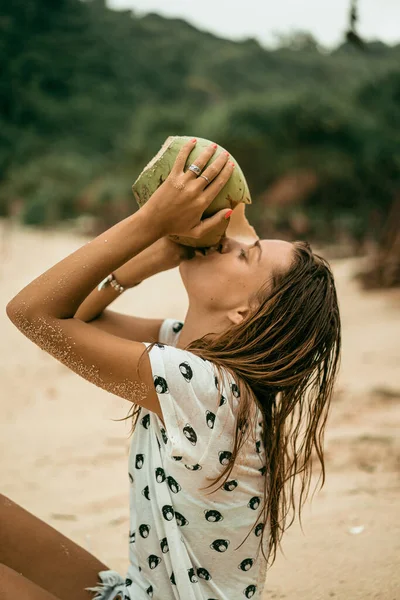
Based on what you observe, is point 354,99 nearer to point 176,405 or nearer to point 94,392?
point 94,392

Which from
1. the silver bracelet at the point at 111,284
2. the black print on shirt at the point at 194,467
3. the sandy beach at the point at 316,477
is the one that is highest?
the silver bracelet at the point at 111,284

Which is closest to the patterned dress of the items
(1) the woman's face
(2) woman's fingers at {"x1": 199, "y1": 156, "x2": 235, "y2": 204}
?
(1) the woman's face

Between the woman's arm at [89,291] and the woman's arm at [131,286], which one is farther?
the woman's arm at [131,286]

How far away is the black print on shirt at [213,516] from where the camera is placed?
160 centimetres

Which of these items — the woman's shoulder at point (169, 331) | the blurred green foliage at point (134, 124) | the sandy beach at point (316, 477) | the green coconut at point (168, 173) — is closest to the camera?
the green coconut at point (168, 173)

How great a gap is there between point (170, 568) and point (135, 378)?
1.66ft

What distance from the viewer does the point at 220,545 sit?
5.32ft

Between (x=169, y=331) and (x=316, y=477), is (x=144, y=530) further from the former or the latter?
(x=316, y=477)

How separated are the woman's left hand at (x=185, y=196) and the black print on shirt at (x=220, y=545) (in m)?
0.76

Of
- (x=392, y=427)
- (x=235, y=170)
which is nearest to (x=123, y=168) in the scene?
(x=392, y=427)

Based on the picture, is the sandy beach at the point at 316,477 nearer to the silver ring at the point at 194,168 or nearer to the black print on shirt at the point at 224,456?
the black print on shirt at the point at 224,456

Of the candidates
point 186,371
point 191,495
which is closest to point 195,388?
point 186,371

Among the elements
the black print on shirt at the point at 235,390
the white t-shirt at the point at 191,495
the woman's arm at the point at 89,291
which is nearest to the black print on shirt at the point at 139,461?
the white t-shirt at the point at 191,495

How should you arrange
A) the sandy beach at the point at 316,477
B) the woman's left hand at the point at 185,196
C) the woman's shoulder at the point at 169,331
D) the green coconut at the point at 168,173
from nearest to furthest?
the woman's left hand at the point at 185,196
the green coconut at the point at 168,173
the woman's shoulder at the point at 169,331
the sandy beach at the point at 316,477
